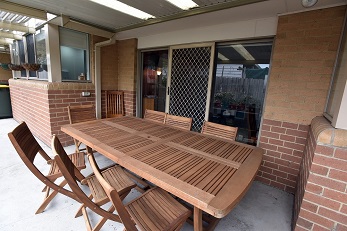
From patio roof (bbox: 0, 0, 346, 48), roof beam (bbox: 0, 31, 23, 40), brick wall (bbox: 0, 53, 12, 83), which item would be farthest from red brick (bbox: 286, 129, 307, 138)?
brick wall (bbox: 0, 53, 12, 83)

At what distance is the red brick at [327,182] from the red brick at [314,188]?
3 centimetres

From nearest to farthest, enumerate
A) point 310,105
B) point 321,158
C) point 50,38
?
point 321,158, point 310,105, point 50,38

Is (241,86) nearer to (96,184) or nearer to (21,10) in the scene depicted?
(96,184)

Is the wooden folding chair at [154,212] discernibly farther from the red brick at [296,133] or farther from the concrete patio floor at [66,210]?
the red brick at [296,133]

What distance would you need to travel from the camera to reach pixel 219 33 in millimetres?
2754

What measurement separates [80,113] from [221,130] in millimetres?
2225

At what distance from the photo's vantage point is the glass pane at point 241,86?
260 centimetres

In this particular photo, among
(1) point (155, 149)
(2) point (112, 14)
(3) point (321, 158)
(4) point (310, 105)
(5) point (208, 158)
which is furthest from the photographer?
(2) point (112, 14)

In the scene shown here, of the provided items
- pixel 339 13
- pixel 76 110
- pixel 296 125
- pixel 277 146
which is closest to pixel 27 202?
pixel 76 110

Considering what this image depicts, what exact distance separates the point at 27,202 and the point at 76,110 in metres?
1.35

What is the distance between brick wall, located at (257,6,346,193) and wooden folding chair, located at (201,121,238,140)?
2.36 ft

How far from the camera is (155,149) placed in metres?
1.56

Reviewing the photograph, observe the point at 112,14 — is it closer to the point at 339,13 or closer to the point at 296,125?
the point at 339,13

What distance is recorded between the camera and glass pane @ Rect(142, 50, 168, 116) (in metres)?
3.83
